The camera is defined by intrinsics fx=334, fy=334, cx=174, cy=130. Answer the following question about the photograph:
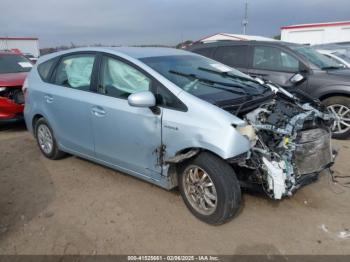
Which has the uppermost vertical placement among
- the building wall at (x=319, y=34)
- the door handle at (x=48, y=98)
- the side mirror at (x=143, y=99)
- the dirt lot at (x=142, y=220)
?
the building wall at (x=319, y=34)

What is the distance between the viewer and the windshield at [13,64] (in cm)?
797

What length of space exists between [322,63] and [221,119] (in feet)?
14.7

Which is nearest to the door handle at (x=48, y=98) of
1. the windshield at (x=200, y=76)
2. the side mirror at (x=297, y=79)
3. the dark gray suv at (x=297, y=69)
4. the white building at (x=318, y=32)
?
the windshield at (x=200, y=76)

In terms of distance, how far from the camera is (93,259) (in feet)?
9.48

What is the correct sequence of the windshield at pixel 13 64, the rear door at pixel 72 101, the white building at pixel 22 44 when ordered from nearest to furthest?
the rear door at pixel 72 101
the windshield at pixel 13 64
the white building at pixel 22 44

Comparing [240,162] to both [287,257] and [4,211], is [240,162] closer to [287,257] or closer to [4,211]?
[287,257]

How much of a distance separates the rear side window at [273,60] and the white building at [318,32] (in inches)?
847

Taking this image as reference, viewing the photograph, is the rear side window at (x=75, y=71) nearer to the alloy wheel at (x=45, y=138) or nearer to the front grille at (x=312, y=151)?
the alloy wheel at (x=45, y=138)

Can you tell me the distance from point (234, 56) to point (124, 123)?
4381mm

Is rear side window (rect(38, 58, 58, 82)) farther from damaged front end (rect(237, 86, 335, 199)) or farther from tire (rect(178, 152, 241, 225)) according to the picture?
damaged front end (rect(237, 86, 335, 199))

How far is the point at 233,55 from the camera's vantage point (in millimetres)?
7367

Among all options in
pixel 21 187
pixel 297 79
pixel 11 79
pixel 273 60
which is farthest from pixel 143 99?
pixel 11 79

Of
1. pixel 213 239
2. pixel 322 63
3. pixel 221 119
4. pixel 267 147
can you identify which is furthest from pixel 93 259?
pixel 322 63

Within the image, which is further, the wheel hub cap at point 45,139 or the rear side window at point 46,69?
the wheel hub cap at point 45,139
